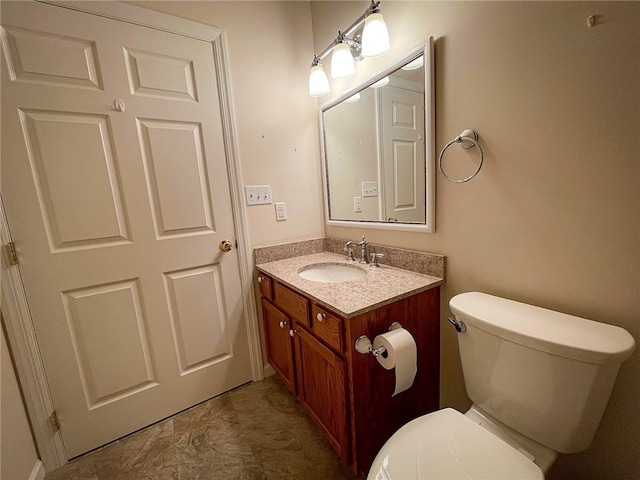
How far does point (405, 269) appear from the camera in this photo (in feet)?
4.29

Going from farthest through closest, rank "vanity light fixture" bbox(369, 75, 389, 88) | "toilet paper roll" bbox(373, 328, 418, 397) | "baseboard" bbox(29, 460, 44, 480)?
"vanity light fixture" bbox(369, 75, 389, 88) → "baseboard" bbox(29, 460, 44, 480) → "toilet paper roll" bbox(373, 328, 418, 397)

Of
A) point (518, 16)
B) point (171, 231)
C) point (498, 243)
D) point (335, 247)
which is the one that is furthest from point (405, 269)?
point (171, 231)

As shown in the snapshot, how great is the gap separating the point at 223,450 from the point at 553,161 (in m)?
1.77

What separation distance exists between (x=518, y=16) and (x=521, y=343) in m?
0.99

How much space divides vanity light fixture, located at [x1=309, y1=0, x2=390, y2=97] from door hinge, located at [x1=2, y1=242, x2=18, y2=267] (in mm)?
1546

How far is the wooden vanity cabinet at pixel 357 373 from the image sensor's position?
0.96 metres

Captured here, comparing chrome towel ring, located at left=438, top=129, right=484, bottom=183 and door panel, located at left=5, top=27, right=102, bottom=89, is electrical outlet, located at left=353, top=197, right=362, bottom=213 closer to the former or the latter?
chrome towel ring, located at left=438, top=129, right=484, bottom=183

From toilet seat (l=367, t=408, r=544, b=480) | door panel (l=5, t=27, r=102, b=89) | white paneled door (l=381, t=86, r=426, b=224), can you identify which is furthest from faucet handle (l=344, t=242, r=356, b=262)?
door panel (l=5, t=27, r=102, b=89)

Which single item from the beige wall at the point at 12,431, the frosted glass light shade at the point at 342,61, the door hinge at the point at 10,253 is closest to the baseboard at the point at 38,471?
the beige wall at the point at 12,431

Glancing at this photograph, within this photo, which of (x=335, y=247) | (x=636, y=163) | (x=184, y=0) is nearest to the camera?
(x=636, y=163)

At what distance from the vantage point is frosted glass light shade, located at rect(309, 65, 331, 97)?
4.78ft

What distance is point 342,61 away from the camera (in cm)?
130

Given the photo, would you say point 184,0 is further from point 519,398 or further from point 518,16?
point 519,398

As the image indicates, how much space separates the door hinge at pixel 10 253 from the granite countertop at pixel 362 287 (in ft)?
3.37
